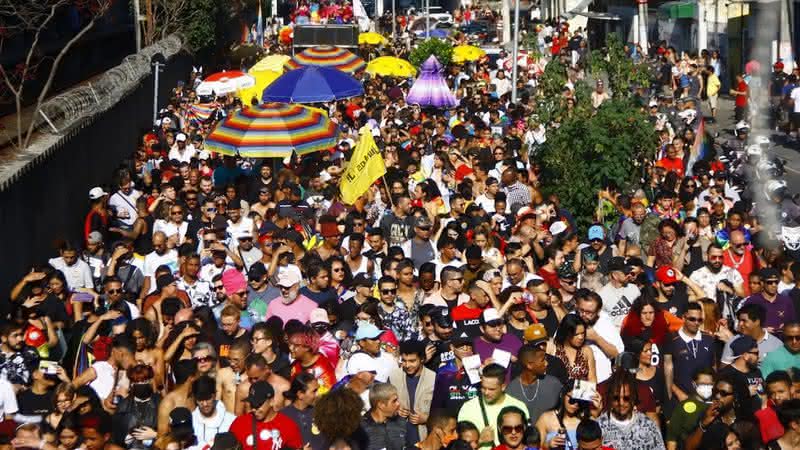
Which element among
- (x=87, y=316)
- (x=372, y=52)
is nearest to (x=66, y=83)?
(x=372, y=52)

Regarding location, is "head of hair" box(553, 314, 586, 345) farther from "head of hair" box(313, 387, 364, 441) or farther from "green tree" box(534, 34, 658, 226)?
"green tree" box(534, 34, 658, 226)

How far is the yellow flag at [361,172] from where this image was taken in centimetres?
1573

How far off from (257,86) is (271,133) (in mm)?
9833

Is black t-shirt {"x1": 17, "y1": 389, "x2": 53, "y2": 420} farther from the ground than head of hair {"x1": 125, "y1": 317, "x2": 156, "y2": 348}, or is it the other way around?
head of hair {"x1": 125, "y1": 317, "x2": 156, "y2": 348}

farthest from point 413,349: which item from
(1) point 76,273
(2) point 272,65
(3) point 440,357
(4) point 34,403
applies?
(2) point 272,65

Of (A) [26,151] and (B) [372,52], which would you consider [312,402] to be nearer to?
(A) [26,151]

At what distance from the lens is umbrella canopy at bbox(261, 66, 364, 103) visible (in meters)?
22.0

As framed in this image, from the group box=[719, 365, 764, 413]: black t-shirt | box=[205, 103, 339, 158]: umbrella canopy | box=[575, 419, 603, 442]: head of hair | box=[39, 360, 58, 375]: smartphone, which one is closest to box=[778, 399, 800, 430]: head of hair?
box=[719, 365, 764, 413]: black t-shirt

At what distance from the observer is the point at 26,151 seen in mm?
17516

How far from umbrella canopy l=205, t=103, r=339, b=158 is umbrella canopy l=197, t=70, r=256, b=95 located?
715 cm

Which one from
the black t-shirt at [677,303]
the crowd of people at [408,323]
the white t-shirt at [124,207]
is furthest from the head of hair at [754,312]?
the white t-shirt at [124,207]

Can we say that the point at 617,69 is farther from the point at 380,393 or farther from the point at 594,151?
the point at 380,393

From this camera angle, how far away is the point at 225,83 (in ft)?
84.6

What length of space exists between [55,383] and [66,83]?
28.6 metres
